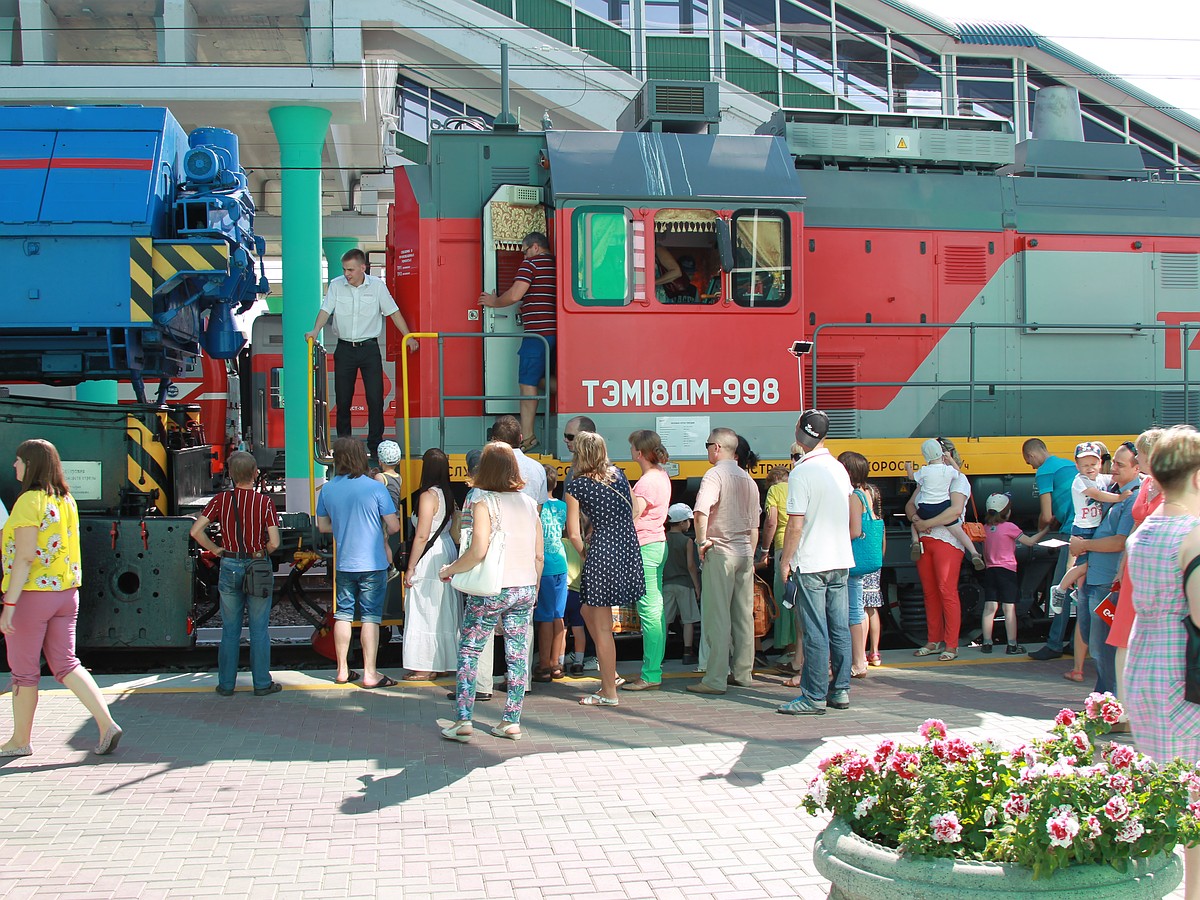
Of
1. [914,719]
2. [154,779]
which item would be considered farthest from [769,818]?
[154,779]

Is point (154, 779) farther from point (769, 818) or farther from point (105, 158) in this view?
point (105, 158)

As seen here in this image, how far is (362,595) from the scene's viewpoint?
25.3 ft

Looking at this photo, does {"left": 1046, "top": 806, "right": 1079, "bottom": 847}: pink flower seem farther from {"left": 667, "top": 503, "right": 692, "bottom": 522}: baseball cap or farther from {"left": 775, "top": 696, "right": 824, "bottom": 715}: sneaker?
{"left": 667, "top": 503, "right": 692, "bottom": 522}: baseball cap

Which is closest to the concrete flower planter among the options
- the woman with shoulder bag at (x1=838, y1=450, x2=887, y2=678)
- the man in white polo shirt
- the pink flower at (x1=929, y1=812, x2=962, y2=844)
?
the pink flower at (x1=929, y1=812, x2=962, y2=844)

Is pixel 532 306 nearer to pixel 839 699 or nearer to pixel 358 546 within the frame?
pixel 358 546

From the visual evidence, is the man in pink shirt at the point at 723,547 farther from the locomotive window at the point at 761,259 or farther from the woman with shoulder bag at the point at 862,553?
the locomotive window at the point at 761,259

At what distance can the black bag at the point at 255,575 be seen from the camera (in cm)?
725

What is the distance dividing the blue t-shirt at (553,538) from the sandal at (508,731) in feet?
4.94

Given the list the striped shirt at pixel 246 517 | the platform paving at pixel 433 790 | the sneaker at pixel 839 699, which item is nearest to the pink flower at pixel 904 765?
the platform paving at pixel 433 790

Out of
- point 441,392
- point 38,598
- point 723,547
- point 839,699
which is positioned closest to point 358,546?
point 441,392

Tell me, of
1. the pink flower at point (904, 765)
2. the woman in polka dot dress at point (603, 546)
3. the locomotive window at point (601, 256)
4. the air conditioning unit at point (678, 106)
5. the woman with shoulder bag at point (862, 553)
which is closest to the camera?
the pink flower at point (904, 765)

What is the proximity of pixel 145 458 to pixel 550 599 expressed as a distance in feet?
10.9

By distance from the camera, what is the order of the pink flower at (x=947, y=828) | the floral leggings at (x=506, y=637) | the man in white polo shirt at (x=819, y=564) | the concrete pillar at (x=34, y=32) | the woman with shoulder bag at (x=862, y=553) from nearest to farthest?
the pink flower at (x=947, y=828), the floral leggings at (x=506, y=637), the man in white polo shirt at (x=819, y=564), the woman with shoulder bag at (x=862, y=553), the concrete pillar at (x=34, y=32)

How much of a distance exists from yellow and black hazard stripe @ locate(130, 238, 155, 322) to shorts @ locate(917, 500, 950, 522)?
236 inches
